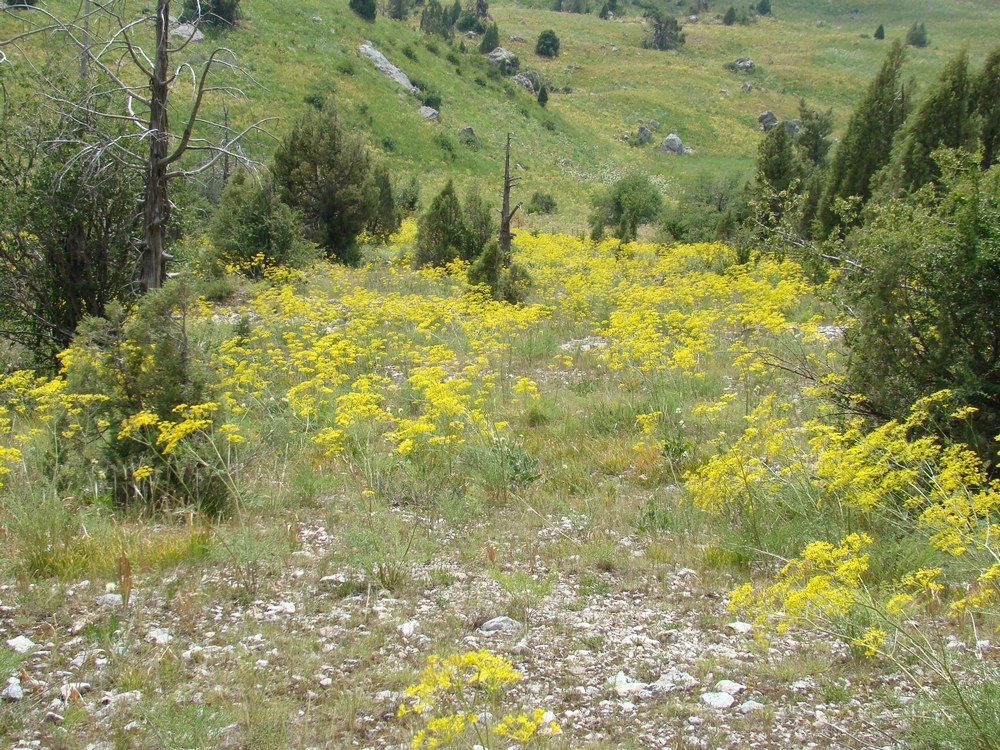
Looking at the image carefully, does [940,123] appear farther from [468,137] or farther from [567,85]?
[567,85]

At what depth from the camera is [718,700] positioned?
2.72 m

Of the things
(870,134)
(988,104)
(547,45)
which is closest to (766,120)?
(547,45)

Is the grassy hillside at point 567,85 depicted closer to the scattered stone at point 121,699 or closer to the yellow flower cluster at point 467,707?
the scattered stone at point 121,699

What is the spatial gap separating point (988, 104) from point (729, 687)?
41.8ft

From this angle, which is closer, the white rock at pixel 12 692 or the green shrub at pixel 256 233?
the white rock at pixel 12 692

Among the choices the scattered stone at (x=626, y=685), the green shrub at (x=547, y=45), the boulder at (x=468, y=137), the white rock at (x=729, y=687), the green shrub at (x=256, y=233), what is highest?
the green shrub at (x=547, y=45)

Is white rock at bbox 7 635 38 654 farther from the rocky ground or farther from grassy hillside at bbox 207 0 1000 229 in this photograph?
grassy hillside at bbox 207 0 1000 229

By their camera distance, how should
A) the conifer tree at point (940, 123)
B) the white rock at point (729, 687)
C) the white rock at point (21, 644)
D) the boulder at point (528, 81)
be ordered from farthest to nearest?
1. the boulder at point (528, 81)
2. the conifer tree at point (940, 123)
3. the white rock at point (21, 644)
4. the white rock at point (729, 687)

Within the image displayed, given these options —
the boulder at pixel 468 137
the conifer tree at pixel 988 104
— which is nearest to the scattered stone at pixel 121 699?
the conifer tree at pixel 988 104

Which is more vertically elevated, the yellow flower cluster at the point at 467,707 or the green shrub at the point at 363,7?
the green shrub at the point at 363,7

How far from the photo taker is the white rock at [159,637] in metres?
3.09

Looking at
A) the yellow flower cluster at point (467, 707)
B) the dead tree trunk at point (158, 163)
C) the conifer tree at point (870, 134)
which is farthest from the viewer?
the conifer tree at point (870, 134)

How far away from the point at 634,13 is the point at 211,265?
318ft

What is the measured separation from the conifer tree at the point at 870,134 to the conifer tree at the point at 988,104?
3044 mm
